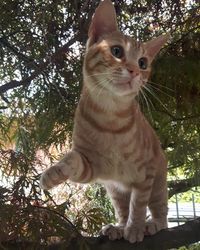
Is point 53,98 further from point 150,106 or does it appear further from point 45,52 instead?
point 150,106

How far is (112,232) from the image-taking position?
1.02m

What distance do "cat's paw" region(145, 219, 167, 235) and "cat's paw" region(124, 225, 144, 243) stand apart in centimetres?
3

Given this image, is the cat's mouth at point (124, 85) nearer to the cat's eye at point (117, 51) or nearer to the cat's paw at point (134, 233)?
the cat's eye at point (117, 51)

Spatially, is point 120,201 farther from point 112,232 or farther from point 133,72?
point 133,72

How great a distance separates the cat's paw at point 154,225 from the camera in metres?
1.06

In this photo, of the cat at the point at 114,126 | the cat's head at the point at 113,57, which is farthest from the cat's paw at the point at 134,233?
the cat's head at the point at 113,57

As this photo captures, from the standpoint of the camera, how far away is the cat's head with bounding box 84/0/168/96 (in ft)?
3.19

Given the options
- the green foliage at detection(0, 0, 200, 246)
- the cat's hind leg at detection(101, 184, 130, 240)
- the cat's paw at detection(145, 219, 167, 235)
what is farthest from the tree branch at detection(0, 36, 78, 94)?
the cat's paw at detection(145, 219, 167, 235)

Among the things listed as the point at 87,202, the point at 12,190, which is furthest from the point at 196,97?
the point at 12,190

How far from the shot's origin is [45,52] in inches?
50.6

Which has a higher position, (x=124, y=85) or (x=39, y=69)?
(x=39, y=69)

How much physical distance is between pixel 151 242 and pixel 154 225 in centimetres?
13

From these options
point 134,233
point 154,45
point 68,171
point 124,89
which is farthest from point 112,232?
point 154,45

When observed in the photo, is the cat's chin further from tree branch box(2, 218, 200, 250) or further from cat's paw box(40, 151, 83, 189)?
tree branch box(2, 218, 200, 250)
